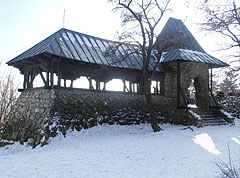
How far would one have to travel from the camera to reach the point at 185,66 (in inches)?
460

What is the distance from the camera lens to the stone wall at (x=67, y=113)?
7.59 metres

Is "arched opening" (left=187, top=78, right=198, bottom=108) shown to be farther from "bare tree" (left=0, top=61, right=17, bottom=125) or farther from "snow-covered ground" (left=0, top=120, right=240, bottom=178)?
"bare tree" (left=0, top=61, right=17, bottom=125)

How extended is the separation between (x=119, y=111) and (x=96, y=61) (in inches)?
103

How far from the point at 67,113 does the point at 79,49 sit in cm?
288

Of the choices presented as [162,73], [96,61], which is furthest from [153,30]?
[162,73]

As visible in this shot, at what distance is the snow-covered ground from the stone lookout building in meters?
0.92

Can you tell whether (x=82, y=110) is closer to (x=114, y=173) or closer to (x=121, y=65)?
(x=121, y=65)

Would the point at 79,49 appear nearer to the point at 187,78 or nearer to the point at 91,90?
the point at 91,90

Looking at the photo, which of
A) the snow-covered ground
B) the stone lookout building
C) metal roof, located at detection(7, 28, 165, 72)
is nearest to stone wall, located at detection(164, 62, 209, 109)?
the stone lookout building

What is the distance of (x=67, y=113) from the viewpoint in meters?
8.10

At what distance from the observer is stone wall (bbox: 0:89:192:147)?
24.9 ft

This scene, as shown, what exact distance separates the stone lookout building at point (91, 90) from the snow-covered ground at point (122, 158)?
92cm

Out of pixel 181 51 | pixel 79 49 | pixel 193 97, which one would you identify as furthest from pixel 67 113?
pixel 193 97

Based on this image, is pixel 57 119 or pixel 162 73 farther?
pixel 162 73
